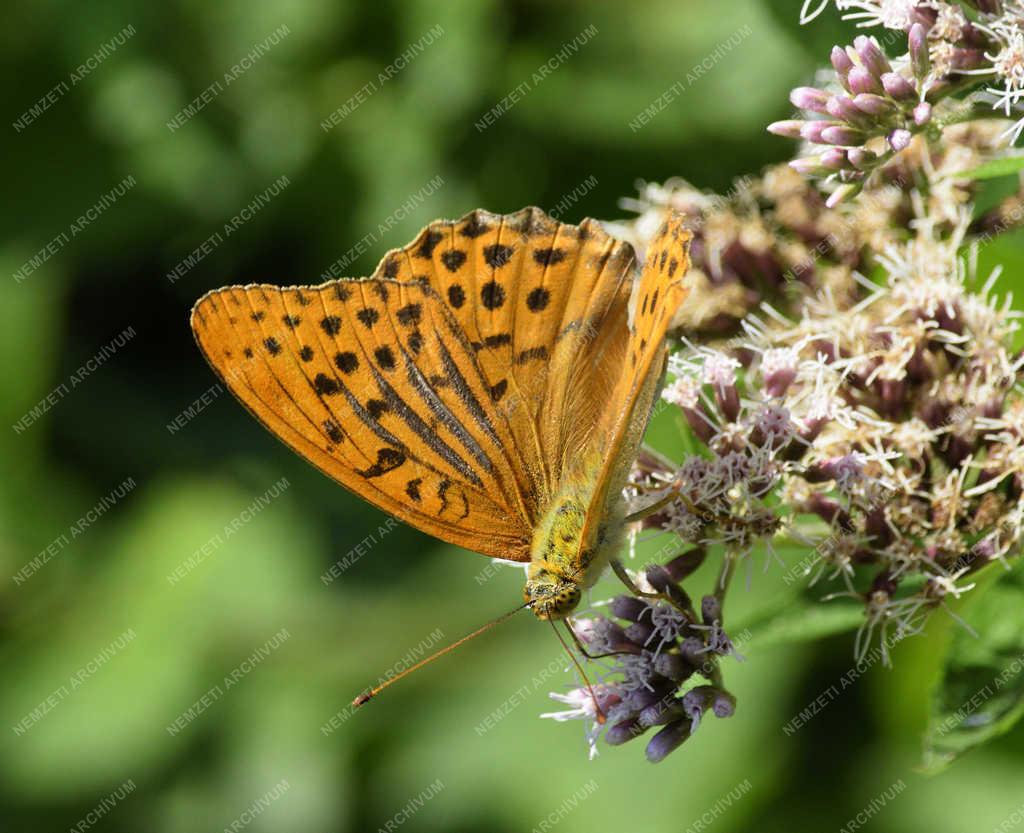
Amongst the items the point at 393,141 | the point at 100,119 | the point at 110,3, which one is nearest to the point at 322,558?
the point at 393,141

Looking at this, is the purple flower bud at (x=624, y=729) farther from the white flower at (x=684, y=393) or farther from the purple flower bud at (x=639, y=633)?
the white flower at (x=684, y=393)

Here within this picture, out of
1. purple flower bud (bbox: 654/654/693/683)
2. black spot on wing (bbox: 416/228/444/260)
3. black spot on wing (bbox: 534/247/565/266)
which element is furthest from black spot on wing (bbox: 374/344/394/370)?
purple flower bud (bbox: 654/654/693/683)

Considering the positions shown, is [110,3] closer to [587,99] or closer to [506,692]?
[587,99]

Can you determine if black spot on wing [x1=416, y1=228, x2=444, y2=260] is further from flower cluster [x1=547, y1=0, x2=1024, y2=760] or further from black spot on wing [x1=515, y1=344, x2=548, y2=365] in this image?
flower cluster [x1=547, y1=0, x2=1024, y2=760]

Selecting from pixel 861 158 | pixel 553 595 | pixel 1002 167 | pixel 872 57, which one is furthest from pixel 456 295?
pixel 1002 167

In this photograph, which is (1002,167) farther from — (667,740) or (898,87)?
(667,740)
